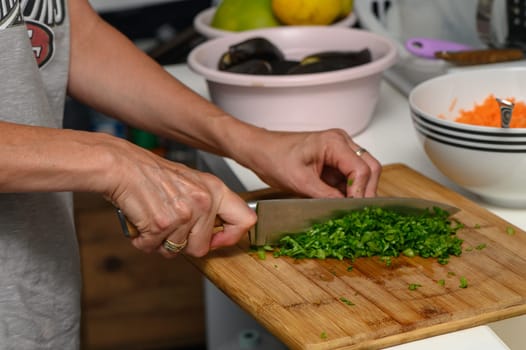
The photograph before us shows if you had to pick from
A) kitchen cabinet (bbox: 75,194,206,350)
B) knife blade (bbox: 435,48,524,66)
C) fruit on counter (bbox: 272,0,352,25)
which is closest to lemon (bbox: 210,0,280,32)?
fruit on counter (bbox: 272,0,352,25)

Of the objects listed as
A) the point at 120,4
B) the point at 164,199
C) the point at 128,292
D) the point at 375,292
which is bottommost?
the point at 128,292

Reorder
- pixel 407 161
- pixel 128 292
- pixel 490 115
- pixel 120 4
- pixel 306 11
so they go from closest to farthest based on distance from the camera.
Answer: pixel 490 115 < pixel 407 161 < pixel 306 11 < pixel 128 292 < pixel 120 4

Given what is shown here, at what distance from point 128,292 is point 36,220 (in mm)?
1363

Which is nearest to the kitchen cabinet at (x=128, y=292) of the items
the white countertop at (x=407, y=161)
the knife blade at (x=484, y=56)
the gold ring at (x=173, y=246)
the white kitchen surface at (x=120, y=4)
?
the white kitchen surface at (x=120, y=4)

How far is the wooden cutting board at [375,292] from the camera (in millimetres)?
841

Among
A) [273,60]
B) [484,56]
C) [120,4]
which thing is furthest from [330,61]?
[120,4]

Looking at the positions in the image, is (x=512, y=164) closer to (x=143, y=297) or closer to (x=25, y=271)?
(x=25, y=271)

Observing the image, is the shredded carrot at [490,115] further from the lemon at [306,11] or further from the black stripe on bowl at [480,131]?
the lemon at [306,11]

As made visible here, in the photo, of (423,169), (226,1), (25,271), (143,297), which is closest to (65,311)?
(25,271)

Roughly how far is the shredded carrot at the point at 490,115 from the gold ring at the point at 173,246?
0.45 meters

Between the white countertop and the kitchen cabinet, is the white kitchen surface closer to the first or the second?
the kitchen cabinet

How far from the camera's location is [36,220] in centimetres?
103

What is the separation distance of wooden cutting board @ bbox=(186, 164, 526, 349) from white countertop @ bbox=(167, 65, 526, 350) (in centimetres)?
1

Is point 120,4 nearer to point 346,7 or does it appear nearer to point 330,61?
point 346,7
